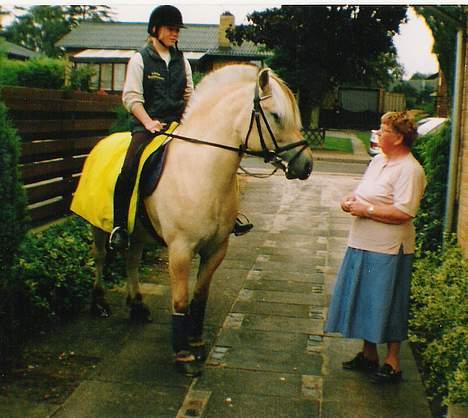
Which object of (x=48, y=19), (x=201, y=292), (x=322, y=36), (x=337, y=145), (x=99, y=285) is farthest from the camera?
(x=337, y=145)

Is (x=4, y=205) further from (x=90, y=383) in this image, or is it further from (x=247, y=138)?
(x=247, y=138)

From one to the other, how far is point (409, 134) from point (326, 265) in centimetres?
347

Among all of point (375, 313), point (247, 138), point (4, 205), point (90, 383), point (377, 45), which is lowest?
point (90, 383)

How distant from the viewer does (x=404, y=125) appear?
154 inches

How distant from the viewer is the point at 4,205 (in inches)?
156

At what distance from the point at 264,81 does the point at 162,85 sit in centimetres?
105

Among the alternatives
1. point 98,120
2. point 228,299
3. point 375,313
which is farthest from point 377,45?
point 375,313

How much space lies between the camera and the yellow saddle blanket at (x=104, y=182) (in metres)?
4.49

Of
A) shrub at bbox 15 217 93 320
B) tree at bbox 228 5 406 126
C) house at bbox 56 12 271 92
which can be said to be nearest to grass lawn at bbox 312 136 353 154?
tree at bbox 228 5 406 126

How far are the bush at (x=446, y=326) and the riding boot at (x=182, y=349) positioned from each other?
1.47 meters

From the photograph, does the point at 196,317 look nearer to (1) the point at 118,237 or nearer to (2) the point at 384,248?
(1) the point at 118,237

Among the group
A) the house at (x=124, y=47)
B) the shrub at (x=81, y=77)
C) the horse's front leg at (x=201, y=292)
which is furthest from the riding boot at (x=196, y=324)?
the shrub at (x=81, y=77)

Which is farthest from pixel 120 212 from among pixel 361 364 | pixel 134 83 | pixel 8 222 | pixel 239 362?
pixel 361 364

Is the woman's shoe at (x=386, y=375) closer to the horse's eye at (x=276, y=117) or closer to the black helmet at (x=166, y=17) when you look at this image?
the horse's eye at (x=276, y=117)
